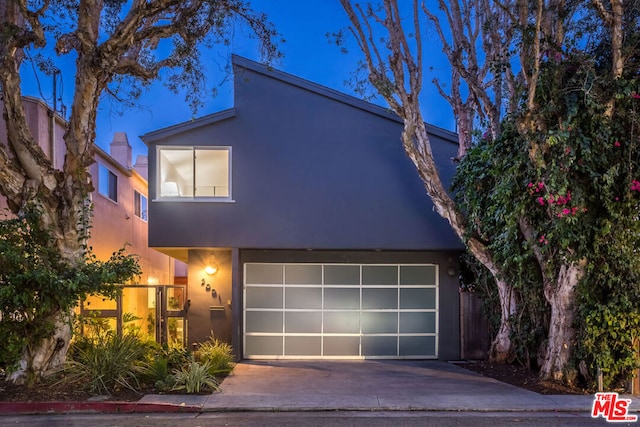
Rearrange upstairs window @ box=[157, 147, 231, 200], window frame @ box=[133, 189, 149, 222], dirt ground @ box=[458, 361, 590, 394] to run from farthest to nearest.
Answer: window frame @ box=[133, 189, 149, 222] → upstairs window @ box=[157, 147, 231, 200] → dirt ground @ box=[458, 361, 590, 394]

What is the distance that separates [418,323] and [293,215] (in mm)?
4312

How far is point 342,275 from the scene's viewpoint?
13.2 meters

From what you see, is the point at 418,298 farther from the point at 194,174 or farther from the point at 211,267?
the point at 194,174

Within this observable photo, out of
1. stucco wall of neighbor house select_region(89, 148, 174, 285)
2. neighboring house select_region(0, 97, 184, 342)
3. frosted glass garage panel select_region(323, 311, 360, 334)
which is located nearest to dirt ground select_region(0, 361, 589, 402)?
neighboring house select_region(0, 97, 184, 342)

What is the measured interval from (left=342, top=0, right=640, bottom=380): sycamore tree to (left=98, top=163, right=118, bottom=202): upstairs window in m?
9.53

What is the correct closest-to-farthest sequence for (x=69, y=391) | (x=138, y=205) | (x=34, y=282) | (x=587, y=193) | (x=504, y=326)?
(x=34, y=282)
(x=69, y=391)
(x=587, y=193)
(x=504, y=326)
(x=138, y=205)

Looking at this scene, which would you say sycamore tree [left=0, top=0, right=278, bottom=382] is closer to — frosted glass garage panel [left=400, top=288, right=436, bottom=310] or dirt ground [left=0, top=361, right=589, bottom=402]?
dirt ground [left=0, top=361, right=589, bottom=402]

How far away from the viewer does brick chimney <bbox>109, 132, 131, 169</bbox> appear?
1898 centimetres

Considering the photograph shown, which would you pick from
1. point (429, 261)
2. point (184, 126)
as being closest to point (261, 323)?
point (429, 261)

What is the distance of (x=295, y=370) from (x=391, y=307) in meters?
3.28

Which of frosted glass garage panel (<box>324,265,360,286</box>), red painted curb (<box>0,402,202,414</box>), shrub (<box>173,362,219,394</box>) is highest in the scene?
frosted glass garage panel (<box>324,265,360,286</box>)

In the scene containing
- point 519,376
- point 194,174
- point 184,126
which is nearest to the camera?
point 519,376

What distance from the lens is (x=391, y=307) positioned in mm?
13211

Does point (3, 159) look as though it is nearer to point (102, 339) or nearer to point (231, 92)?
point (102, 339)
